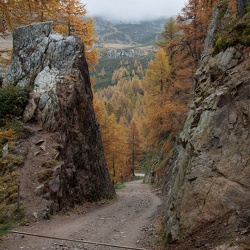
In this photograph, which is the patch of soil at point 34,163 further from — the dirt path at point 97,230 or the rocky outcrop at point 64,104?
the dirt path at point 97,230

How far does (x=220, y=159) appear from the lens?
798 cm

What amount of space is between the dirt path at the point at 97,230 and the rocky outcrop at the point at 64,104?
1741 millimetres

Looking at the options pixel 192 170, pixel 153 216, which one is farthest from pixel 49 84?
pixel 192 170

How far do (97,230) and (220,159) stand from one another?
674 centimetres

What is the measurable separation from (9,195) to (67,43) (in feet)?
39.2

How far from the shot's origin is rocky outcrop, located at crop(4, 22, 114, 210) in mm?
16406

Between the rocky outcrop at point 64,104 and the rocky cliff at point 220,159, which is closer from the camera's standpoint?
the rocky cliff at point 220,159

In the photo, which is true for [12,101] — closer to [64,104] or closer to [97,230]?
[64,104]

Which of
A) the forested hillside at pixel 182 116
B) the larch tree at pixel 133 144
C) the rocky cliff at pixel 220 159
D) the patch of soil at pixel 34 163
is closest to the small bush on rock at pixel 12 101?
the forested hillside at pixel 182 116

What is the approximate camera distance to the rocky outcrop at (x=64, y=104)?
16406 millimetres

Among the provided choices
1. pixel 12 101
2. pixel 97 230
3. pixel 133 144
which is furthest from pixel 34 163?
pixel 133 144

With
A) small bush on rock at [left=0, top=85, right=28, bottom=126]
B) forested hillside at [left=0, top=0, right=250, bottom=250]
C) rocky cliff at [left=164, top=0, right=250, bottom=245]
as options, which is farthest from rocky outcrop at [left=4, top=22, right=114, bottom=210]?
rocky cliff at [left=164, top=0, right=250, bottom=245]

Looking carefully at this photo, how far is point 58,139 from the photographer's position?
650 inches

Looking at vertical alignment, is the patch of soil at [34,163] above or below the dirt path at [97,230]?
above
